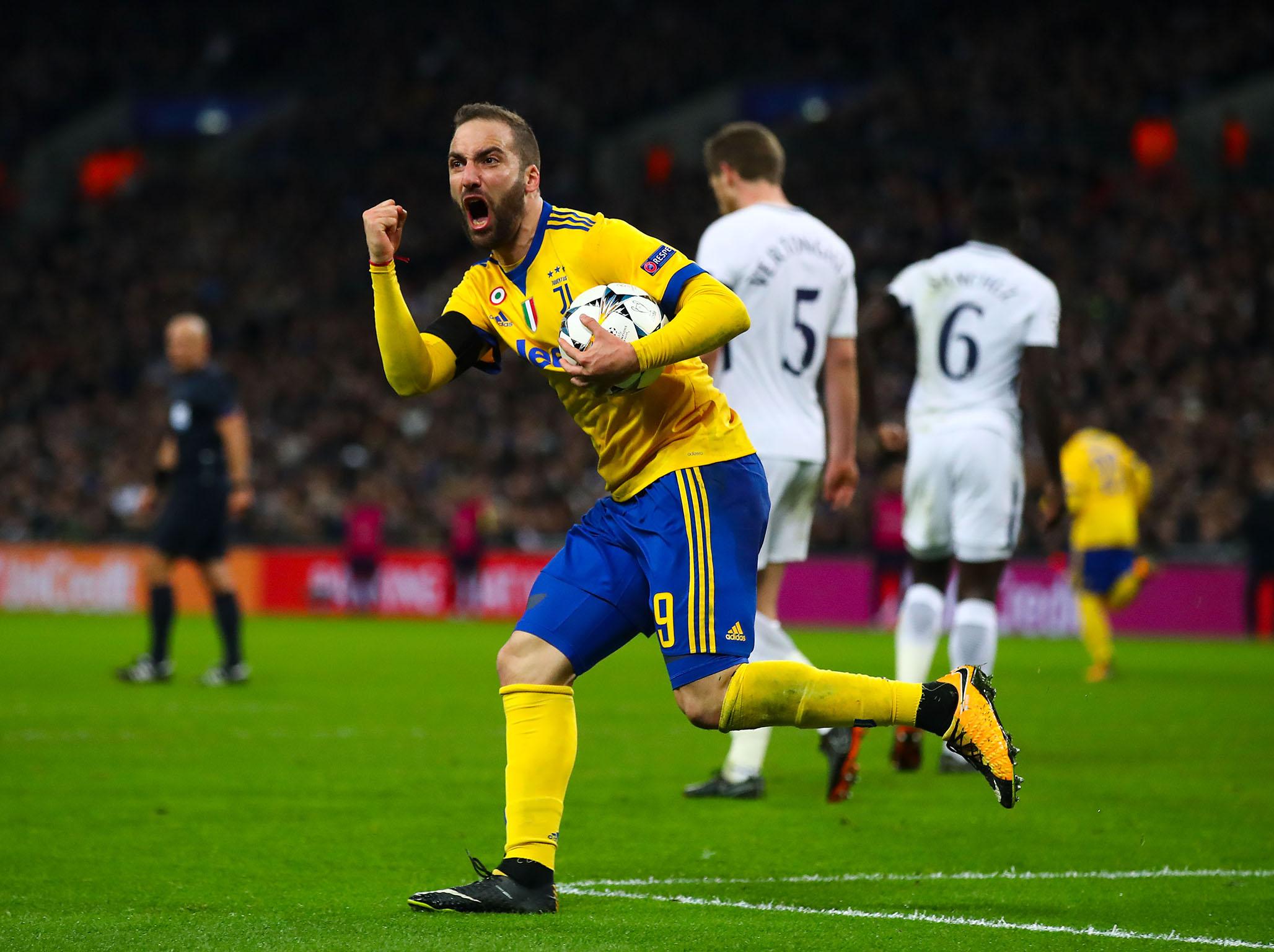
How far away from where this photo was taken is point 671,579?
4543 millimetres

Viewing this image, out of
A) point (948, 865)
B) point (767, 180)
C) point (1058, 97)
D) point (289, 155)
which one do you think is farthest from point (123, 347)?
point (948, 865)

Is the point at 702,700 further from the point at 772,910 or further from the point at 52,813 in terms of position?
the point at 52,813

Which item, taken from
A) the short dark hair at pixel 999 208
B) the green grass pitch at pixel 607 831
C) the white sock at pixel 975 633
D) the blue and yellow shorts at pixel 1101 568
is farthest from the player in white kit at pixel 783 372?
the blue and yellow shorts at pixel 1101 568

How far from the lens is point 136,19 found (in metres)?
40.5

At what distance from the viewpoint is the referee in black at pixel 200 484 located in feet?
37.6

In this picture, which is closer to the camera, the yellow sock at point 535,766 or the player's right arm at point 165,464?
the yellow sock at point 535,766

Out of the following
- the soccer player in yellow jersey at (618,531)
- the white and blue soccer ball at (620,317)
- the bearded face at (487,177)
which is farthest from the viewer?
the bearded face at (487,177)

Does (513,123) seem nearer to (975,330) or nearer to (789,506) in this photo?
(789,506)

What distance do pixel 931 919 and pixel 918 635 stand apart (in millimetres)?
3230

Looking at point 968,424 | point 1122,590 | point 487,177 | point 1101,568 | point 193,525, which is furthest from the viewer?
point 1122,590

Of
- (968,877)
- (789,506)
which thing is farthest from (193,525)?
(968,877)

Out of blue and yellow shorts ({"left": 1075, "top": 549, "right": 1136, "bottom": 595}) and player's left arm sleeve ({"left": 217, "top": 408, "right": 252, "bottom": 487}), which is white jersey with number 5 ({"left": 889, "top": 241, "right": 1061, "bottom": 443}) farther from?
blue and yellow shorts ({"left": 1075, "top": 549, "right": 1136, "bottom": 595})

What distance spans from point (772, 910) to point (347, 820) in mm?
2142

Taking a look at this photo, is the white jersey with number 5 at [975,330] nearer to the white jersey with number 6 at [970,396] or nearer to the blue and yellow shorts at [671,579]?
the white jersey with number 6 at [970,396]
